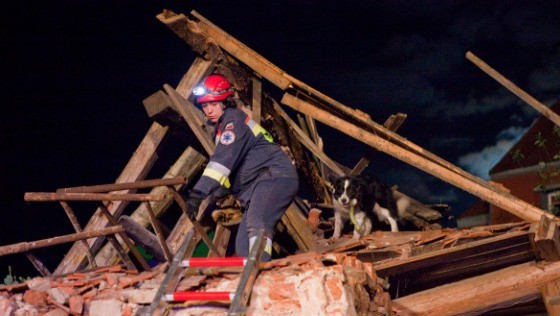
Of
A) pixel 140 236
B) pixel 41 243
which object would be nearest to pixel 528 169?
pixel 140 236

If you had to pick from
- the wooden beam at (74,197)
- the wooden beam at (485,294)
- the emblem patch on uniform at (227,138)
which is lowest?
the wooden beam at (485,294)

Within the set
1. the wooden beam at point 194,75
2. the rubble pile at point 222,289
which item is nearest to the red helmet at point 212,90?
the wooden beam at point 194,75

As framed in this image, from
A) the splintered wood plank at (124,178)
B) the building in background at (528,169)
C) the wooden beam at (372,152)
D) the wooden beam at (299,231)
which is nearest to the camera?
the splintered wood plank at (124,178)

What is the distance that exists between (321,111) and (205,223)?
84.8 inches

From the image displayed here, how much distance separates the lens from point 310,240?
20.5ft

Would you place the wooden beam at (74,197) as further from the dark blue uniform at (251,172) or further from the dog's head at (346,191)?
the dog's head at (346,191)

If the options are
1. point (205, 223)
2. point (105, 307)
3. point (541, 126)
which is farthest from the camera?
point (541, 126)

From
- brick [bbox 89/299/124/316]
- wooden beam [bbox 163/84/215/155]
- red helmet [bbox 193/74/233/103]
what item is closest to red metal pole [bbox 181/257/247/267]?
brick [bbox 89/299/124/316]

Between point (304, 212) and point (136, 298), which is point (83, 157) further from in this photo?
point (136, 298)

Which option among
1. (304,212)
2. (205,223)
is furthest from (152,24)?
(205,223)

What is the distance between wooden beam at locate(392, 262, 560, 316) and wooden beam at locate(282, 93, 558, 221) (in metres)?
0.61

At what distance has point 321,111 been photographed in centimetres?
585

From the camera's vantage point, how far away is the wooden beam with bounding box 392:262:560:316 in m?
4.85

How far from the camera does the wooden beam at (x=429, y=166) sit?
17.2ft
